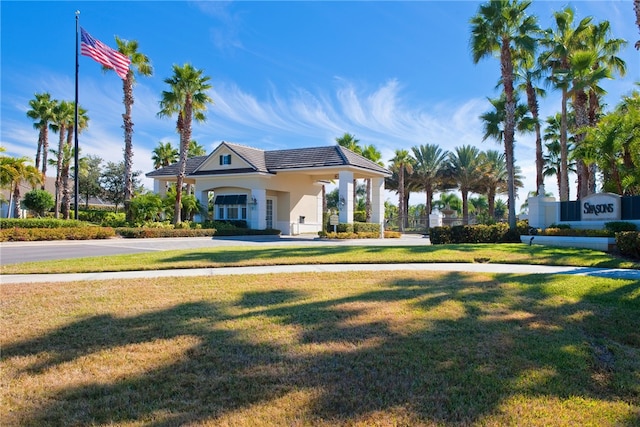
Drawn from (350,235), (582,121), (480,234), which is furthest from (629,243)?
(350,235)

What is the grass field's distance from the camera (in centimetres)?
378

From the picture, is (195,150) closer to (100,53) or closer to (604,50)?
(100,53)

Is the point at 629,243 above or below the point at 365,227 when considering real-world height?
below

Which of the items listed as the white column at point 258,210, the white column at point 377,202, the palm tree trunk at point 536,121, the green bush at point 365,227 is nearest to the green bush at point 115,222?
the white column at point 258,210

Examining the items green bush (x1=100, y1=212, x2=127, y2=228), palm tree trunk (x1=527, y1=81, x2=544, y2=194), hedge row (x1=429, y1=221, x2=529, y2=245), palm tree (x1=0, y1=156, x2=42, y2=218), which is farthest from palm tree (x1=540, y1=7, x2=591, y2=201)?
palm tree (x1=0, y1=156, x2=42, y2=218)

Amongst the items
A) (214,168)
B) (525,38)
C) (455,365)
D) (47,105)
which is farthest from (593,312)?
(47,105)

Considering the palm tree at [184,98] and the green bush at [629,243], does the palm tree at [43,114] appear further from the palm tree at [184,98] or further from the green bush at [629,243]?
the green bush at [629,243]

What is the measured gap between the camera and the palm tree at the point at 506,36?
21141 mm

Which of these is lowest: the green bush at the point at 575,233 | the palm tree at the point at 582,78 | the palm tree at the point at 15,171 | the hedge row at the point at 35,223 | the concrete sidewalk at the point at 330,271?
the concrete sidewalk at the point at 330,271

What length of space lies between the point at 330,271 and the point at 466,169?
36694 mm

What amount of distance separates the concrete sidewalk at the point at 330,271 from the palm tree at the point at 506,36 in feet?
33.0

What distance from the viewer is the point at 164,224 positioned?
29.6 metres

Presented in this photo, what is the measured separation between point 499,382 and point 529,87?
27.9 metres

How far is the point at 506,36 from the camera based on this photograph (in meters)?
21.6
